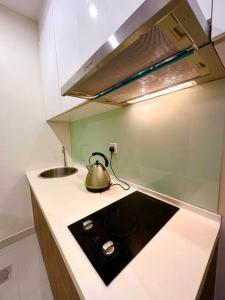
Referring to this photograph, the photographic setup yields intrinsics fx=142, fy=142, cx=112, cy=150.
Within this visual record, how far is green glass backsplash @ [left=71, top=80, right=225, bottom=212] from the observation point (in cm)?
63

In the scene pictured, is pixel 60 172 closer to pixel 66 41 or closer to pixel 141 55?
pixel 66 41

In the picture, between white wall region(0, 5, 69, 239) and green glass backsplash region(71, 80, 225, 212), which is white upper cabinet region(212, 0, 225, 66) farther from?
white wall region(0, 5, 69, 239)

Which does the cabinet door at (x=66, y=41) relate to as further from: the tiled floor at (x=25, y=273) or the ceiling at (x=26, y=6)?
the tiled floor at (x=25, y=273)

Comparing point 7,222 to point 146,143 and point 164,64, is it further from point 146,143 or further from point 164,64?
point 164,64

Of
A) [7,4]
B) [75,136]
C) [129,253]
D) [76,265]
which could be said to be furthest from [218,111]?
[7,4]

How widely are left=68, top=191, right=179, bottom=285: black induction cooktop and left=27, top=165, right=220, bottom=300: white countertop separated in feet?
0.06

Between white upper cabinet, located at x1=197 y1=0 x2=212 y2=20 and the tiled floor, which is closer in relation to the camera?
white upper cabinet, located at x1=197 y1=0 x2=212 y2=20

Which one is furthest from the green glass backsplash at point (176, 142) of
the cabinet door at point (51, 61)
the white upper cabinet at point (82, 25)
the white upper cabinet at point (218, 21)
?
the cabinet door at point (51, 61)

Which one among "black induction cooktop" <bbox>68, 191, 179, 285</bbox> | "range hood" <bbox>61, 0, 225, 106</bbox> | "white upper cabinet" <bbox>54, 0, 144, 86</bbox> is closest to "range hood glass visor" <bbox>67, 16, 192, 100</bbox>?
"range hood" <bbox>61, 0, 225, 106</bbox>

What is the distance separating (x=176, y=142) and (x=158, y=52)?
47cm

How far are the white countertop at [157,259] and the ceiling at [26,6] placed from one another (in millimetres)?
1731

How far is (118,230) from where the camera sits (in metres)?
0.62

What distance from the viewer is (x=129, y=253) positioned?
490mm

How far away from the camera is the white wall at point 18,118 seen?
141 cm
